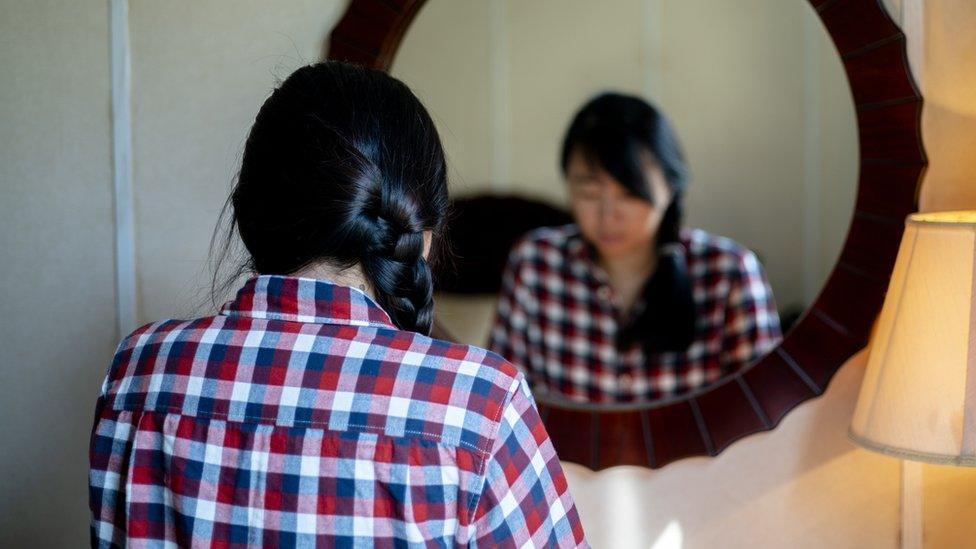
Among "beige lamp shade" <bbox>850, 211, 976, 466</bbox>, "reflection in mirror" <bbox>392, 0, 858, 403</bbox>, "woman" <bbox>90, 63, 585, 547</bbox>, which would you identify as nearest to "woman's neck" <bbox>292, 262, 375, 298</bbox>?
"woman" <bbox>90, 63, 585, 547</bbox>

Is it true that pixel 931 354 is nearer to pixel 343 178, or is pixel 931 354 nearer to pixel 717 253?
pixel 717 253

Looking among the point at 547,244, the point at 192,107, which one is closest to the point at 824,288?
the point at 547,244

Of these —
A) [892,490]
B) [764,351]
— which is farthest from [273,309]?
[892,490]

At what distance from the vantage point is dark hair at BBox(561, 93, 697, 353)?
143cm

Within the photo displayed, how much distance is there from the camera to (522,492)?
0.93 m

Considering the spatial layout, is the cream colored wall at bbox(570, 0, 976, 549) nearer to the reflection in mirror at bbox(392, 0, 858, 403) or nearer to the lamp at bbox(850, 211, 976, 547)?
the reflection in mirror at bbox(392, 0, 858, 403)

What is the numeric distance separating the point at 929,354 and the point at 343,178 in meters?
0.74

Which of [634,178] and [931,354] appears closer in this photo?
[931,354]

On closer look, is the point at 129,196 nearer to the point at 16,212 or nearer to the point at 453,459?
the point at 16,212

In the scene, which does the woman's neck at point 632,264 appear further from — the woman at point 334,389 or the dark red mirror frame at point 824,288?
the woman at point 334,389

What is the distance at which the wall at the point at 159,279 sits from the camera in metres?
1.46

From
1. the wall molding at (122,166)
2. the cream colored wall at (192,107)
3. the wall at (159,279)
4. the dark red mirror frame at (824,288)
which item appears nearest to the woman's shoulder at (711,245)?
the dark red mirror frame at (824,288)

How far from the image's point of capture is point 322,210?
904 mm

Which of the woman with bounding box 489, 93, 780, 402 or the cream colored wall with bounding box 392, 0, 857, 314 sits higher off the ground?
the cream colored wall with bounding box 392, 0, 857, 314
